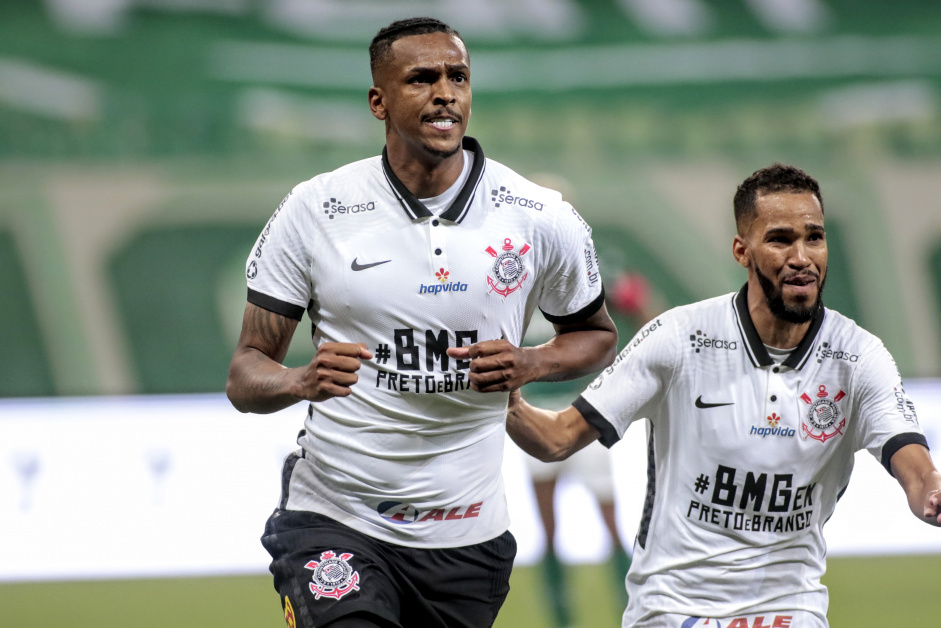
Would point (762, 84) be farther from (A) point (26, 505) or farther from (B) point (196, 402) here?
(A) point (26, 505)

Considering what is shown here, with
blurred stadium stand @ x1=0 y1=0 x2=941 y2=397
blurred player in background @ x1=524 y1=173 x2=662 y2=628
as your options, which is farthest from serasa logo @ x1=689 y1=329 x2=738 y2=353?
blurred stadium stand @ x1=0 y1=0 x2=941 y2=397

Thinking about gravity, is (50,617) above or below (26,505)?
below

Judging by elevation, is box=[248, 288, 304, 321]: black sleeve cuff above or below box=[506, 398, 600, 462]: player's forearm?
above

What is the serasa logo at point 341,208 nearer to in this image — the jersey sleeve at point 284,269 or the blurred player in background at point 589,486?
the jersey sleeve at point 284,269

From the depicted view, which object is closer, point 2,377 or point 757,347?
point 757,347

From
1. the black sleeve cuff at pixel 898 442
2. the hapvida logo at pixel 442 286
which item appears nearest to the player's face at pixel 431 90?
the hapvida logo at pixel 442 286

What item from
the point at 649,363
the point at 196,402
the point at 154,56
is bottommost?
the point at 196,402

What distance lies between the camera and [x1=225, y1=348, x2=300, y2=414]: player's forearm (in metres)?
2.95

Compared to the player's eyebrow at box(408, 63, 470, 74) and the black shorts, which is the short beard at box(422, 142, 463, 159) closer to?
the player's eyebrow at box(408, 63, 470, 74)

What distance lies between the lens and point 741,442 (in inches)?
127

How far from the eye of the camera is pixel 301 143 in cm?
1078

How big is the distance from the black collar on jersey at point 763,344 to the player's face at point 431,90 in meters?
0.99

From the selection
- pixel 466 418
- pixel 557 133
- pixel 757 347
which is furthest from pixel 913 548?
pixel 557 133

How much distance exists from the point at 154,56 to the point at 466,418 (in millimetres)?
8614
